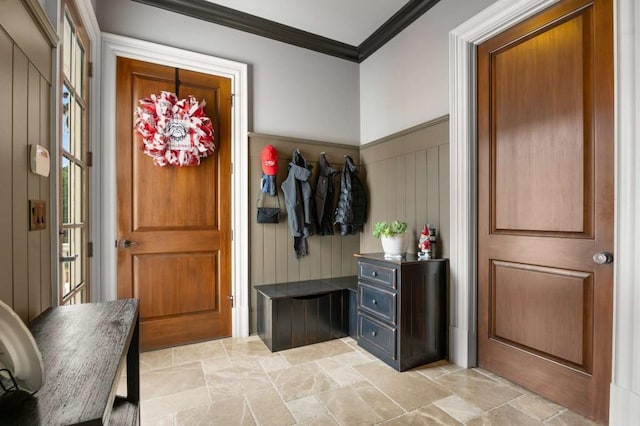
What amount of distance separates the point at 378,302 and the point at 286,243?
1087 mm

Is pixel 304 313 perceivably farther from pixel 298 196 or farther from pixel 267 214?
pixel 298 196

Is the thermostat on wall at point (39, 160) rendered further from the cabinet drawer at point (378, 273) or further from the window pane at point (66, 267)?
the cabinet drawer at point (378, 273)

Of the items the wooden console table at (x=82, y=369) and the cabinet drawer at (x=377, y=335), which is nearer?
the wooden console table at (x=82, y=369)

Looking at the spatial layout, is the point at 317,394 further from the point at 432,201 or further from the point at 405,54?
the point at 405,54

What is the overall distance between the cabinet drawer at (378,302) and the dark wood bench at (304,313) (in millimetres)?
213

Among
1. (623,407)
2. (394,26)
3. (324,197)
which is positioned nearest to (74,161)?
(324,197)

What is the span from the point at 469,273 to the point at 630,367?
0.93 m

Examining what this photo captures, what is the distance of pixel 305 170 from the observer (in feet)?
9.67

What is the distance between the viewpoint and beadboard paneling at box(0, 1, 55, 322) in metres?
1.06

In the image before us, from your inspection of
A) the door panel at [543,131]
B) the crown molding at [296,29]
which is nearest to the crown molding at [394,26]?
the crown molding at [296,29]

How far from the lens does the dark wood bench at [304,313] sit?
2631 millimetres

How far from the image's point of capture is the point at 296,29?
3121 mm

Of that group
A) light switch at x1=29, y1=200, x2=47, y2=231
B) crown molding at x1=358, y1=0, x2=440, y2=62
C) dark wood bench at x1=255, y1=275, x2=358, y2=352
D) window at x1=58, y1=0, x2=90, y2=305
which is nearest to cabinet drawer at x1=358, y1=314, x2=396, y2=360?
dark wood bench at x1=255, y1=275, x2=358, y2=352

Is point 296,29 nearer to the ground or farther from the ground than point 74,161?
farther from the ground
